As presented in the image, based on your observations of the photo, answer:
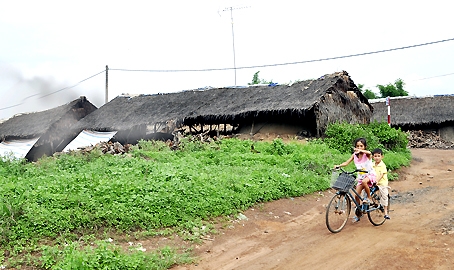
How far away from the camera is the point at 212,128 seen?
21719 mm

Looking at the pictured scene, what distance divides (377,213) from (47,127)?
922 inches

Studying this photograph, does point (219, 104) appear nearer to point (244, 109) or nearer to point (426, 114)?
point (244, 109)

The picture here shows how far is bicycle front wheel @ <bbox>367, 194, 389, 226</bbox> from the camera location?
687 centimetres

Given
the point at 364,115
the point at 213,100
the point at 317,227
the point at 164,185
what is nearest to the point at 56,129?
the point at 213,100

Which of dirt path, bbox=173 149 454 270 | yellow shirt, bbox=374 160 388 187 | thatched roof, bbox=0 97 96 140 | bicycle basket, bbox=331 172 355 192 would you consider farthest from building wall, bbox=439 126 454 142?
thatched roof, bbox=0 97 96 140

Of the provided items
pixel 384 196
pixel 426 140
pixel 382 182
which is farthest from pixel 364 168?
pixel 426 140

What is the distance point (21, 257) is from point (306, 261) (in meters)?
3.51

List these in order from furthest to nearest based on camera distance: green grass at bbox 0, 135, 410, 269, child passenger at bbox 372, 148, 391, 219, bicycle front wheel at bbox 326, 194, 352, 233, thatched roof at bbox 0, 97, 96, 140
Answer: thatched roof at bbox 0, 97, 96, 140 < child passenger at bbox 372, 148, 391, 219 < bicycle front wheel at bbox 326, 194, 352, 233 < green grass at bbox 0, 135, 410, 269

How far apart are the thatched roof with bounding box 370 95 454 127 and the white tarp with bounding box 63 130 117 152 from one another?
17.8 metres

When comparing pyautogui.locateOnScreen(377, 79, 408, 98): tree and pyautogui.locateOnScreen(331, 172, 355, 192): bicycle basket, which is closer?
pyautogui.locateOnScreen(331, 172, 355, 192): bicycle basket

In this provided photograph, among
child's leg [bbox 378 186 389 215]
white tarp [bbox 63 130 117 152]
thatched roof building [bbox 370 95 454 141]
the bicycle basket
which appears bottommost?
child's leg [bbox 378 186 389 215]

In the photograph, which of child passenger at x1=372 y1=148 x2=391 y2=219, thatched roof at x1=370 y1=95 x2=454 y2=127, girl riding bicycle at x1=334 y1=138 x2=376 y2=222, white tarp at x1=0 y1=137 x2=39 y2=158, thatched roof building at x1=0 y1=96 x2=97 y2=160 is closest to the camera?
girl riding bicycle at x1=334 y1=138 x2=376 y2=222

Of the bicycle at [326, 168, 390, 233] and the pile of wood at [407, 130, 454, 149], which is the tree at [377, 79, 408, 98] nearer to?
the pile of wood at [407, 130, 454, 149]

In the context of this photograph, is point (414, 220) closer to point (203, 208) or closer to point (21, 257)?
point (203, 208)
